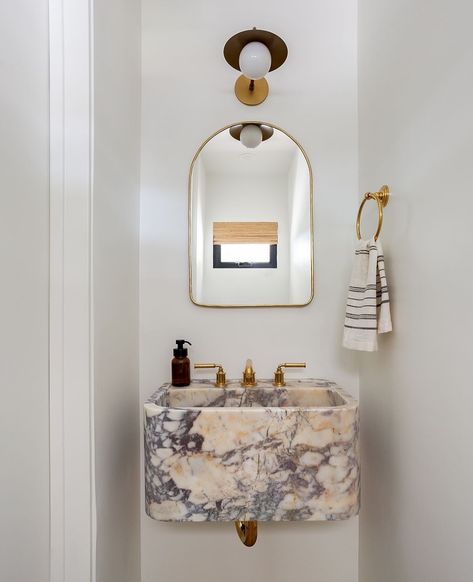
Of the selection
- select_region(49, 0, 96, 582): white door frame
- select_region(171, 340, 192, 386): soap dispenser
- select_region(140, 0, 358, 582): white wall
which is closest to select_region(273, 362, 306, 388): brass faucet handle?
select_region(140, 0, 358, 582): white wall

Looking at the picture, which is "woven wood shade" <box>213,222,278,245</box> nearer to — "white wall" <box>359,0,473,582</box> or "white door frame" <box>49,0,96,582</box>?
"white wall" <box>359,0,473,582</box>

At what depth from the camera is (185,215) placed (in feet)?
4.66

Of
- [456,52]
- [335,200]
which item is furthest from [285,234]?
[456,52]

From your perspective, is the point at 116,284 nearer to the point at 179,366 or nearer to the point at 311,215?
the point at 179,366

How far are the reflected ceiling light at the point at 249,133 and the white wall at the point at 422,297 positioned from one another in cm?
36

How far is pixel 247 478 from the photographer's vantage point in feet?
3.20

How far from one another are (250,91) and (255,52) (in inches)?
6.6

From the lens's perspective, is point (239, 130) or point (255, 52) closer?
point (255, 52)

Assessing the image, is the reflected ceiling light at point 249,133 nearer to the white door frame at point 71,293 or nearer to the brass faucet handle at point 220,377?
the white door frame at point 71,293

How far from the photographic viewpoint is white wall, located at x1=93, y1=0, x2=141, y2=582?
0.96 meters

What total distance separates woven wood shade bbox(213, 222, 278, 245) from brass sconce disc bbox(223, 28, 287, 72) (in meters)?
0.55

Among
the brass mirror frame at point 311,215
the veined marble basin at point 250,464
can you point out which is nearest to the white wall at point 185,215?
the brass mirror frame at point 311,215

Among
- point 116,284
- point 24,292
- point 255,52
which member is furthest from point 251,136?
point 24,292

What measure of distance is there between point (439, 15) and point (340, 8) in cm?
73
